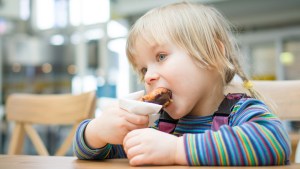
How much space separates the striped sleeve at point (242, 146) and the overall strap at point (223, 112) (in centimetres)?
15

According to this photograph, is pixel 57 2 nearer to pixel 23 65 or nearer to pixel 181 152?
pixel 23 65

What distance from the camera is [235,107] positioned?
74 cm

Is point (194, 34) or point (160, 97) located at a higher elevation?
point (194, 34)

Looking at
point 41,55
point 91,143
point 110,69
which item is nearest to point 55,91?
point 41,55

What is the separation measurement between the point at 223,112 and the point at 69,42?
14.7ft

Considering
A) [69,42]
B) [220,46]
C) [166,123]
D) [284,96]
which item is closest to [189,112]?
[166,123]

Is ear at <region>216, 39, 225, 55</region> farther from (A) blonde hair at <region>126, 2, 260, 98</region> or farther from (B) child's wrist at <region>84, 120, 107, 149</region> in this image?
(B) child's wrist at <region>84, 120, 107, 149</region>

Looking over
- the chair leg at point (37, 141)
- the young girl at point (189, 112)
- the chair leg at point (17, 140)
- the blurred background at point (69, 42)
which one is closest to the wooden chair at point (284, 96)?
the young girl at point (189, 112)

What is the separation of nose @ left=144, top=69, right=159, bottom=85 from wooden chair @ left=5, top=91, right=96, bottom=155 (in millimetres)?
573

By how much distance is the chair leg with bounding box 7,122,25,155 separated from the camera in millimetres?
1344

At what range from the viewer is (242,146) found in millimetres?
567

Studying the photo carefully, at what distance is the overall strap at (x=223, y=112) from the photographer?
754 millimetres

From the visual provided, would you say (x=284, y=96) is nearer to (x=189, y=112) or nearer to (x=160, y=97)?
(x=189, y=112)

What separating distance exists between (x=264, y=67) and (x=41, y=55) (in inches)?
181
